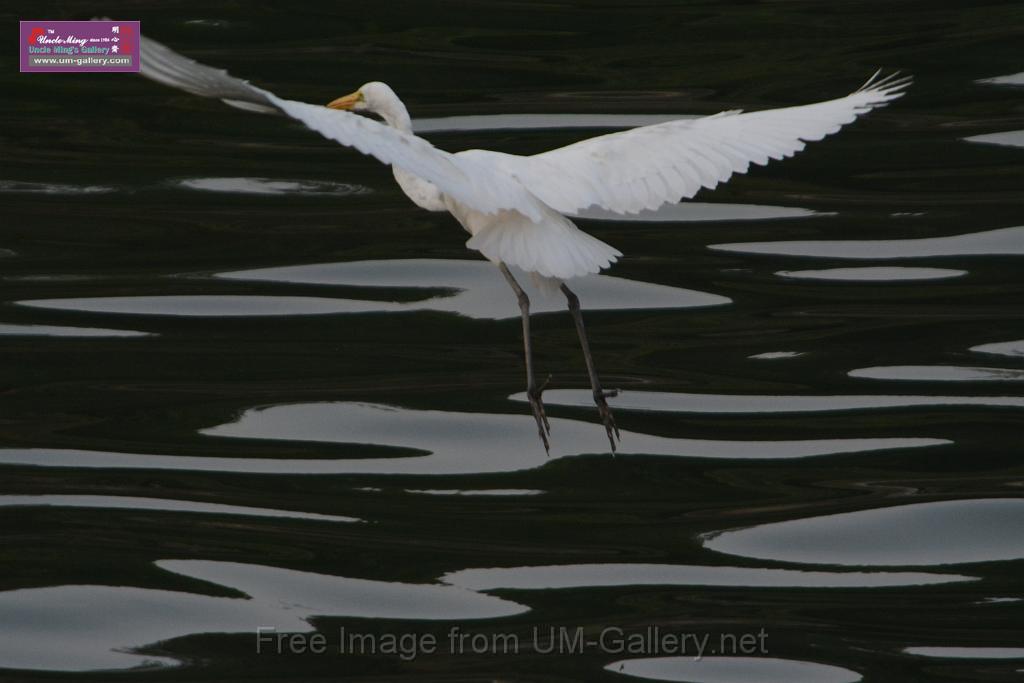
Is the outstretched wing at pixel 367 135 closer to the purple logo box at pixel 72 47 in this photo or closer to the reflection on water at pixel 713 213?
the reflection on water at pixel 713 213

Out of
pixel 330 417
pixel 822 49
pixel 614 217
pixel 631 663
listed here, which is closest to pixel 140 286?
pixel 330 417

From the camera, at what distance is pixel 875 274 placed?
981 cm

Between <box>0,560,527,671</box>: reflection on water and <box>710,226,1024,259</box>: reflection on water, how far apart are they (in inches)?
141

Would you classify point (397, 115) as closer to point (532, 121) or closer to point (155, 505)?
point (155, 505)

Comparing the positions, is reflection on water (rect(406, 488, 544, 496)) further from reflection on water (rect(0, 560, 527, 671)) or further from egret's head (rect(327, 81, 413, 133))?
egret's head (rect(327, 81, 413, 133))

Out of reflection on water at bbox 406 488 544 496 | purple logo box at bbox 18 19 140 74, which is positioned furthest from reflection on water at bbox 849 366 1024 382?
purple logo box at bbox 18 19 140 74

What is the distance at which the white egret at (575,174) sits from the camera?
6.03m

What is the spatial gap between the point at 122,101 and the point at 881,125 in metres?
4.79

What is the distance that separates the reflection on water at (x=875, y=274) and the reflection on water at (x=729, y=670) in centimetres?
343

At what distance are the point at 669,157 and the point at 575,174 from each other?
35cm

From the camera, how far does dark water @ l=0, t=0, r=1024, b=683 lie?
711 centimetres

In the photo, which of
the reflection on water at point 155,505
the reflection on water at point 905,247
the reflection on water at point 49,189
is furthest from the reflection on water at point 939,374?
the reflection on water at point 49,189

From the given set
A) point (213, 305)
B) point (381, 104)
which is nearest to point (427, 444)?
point (213, 305)

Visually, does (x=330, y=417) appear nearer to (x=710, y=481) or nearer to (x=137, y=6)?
(x=710, y=481)
